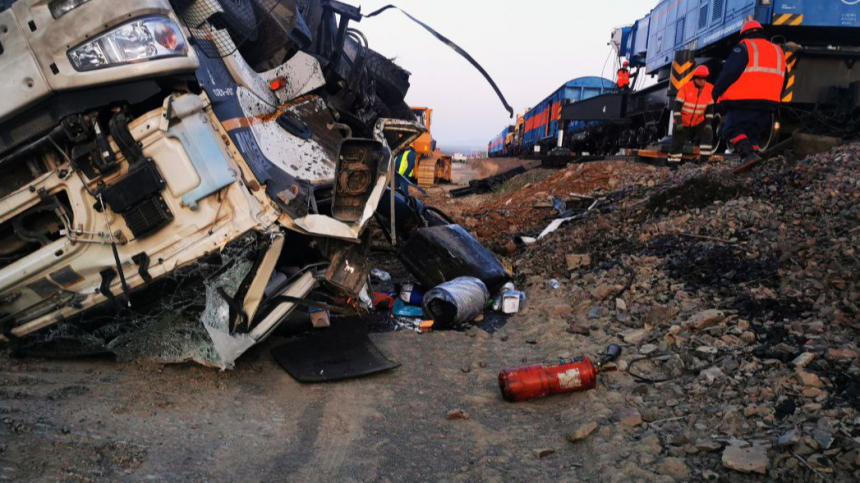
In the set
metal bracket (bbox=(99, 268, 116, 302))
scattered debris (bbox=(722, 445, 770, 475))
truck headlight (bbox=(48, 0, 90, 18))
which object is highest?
truck headlight (bbox=(48, 0, 90, 18))

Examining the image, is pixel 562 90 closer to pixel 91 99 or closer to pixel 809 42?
pixel 809 42

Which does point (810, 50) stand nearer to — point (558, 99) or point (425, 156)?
point (425, 156)

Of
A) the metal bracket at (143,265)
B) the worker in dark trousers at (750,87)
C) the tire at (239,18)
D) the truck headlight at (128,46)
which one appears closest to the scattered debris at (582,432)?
the metal bracket at (143,265)

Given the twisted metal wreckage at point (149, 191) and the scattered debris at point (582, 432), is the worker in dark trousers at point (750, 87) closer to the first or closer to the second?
the scattered debris at point (582, 432)

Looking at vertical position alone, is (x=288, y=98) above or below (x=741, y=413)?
above

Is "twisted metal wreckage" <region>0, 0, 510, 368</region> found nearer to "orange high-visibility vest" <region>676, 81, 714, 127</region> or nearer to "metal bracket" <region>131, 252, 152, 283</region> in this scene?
"metal bracket" <region>131, 252, 152, 283</region>

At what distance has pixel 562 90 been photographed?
21.6 metres

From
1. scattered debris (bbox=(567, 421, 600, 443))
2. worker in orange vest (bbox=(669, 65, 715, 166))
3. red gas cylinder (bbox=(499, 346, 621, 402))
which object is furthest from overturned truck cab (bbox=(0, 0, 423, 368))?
worker in orange vest (bbox=(669, 65, 715, 166))

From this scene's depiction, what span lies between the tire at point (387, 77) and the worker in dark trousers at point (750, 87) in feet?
12.9

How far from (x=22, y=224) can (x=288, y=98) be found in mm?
1666

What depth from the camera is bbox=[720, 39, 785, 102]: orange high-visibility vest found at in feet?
22.4

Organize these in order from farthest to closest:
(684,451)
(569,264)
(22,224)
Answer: (569,264)
(22,224)
(684,451)

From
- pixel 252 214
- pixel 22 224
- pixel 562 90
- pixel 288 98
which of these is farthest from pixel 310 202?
pixel 562 90

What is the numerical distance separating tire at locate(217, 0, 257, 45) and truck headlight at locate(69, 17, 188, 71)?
30.1 inches
